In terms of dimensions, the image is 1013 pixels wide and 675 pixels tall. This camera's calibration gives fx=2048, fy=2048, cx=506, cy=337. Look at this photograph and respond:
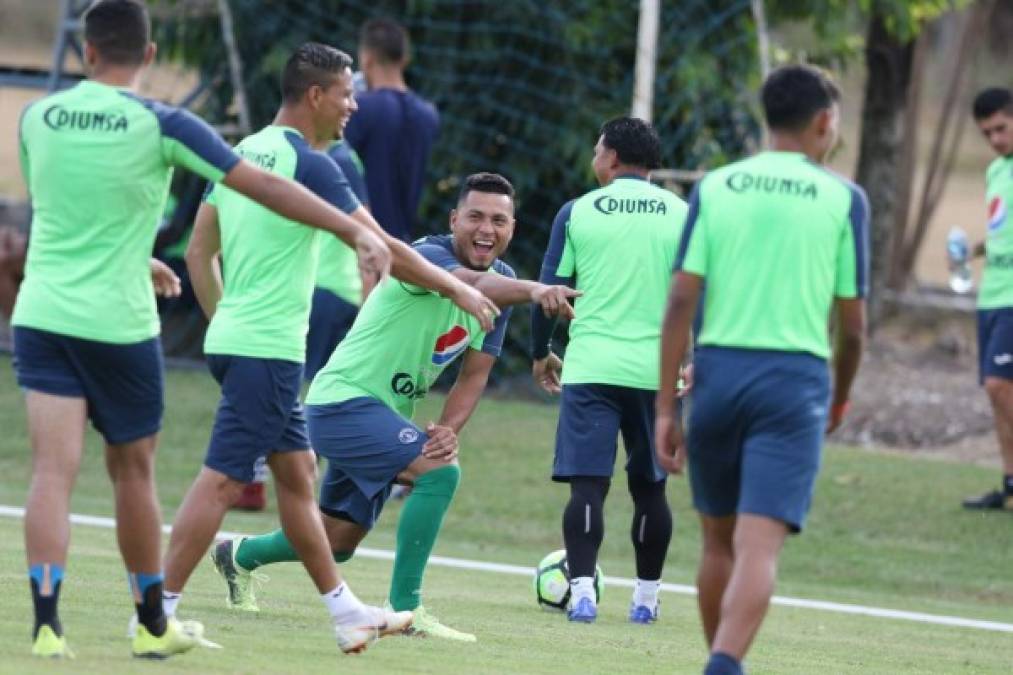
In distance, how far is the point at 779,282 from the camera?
6168 mm

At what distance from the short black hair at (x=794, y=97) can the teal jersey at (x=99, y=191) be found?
167 centimetres

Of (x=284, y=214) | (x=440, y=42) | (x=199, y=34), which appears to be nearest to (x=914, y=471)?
(x=440, y=42)

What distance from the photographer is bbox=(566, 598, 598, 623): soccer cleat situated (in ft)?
29.5

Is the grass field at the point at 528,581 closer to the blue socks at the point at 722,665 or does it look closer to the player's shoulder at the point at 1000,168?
the blue socks at the point at 722,665

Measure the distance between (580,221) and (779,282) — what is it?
3.13 metres

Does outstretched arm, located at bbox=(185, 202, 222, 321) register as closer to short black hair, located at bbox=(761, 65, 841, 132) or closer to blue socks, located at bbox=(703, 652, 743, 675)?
short black hair, located at bbox=(761, 65, 841, 132)

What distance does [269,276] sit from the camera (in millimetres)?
7094

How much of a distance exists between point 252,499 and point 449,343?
5204 mm

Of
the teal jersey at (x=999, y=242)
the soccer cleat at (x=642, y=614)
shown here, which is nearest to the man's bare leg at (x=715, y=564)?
the soccer cleat at (x=642, y=614)

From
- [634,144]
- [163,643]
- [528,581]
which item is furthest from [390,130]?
[163,643]

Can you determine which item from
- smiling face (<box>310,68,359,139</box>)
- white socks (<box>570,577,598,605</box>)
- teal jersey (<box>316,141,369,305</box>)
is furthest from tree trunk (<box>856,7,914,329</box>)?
smiling face (<box>310,68,359,139</box>)

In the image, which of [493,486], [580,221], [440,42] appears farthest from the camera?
[440,42]

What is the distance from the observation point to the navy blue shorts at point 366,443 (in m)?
7.98

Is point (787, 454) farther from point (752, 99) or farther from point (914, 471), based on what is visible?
point (752, 99)
